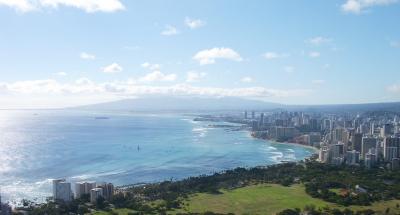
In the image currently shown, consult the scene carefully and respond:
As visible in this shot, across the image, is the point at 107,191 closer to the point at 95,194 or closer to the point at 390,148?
the point at 95,194

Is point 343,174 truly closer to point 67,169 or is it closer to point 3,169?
point 67,169

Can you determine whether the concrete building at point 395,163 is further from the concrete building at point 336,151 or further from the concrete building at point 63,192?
the concrete building at point 63,192

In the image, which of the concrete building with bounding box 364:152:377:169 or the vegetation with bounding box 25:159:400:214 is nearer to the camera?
the vegetation with bounding box 25:159:400:214

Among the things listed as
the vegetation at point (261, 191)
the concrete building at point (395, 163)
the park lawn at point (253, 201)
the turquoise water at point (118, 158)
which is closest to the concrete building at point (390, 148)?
the concrete building at point (395, 163)

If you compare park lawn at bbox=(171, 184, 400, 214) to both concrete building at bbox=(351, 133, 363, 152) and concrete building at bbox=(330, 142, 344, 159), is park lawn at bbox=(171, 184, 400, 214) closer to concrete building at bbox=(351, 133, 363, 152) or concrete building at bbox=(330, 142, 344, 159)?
concrete building at bbox=(330, 142, 344, 159)

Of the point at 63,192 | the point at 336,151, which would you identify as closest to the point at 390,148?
the point at 336,151

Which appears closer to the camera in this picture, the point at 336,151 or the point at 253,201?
the point at 253,201

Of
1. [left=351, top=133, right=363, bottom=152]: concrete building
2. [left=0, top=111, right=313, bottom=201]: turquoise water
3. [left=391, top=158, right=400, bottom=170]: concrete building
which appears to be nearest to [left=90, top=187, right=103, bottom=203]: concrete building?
[left=0, top=111, right=313, bottom=201]: turquoise water
